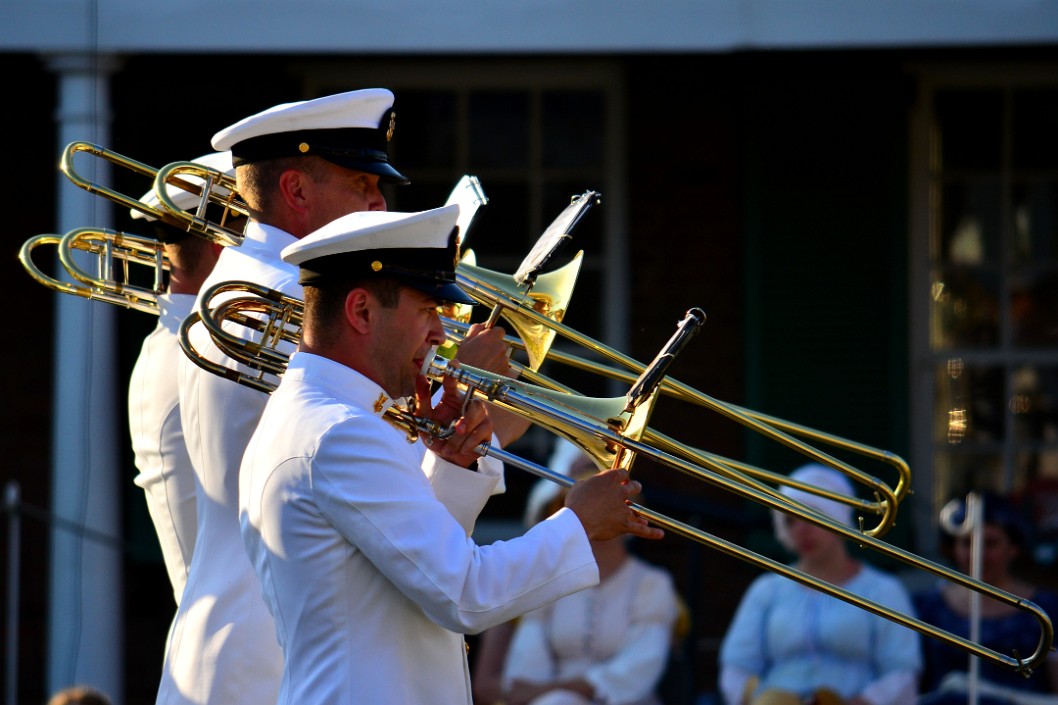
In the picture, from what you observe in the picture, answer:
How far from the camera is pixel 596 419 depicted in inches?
106

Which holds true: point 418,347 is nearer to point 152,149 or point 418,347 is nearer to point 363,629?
point 363,629

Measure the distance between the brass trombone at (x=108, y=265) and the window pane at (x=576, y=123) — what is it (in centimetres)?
397

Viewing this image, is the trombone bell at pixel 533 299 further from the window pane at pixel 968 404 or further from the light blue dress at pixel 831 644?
the window pane at pixel 968 404

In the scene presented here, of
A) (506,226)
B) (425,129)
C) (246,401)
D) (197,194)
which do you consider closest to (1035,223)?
(506,226)

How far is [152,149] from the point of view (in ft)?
22.7

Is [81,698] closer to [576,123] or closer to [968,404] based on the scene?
[576,123]

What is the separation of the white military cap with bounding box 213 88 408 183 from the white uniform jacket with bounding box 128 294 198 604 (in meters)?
0.49

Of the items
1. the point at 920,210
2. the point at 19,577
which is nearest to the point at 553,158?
the point at 920,210

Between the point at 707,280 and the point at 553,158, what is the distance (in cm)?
91

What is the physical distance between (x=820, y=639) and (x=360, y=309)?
317 cm

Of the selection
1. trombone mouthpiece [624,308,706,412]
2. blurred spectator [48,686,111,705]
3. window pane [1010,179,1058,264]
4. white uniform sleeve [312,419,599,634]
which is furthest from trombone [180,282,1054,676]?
window pane [1010,179,1058,264]

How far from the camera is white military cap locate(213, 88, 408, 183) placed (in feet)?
9.81

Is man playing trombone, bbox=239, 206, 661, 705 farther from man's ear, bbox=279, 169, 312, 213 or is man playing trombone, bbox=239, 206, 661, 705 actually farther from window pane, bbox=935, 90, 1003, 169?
window pane, bbox=935, 90, 1003, 169

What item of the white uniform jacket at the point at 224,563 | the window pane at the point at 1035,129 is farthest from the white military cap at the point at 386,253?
the window pane at the point at 1035,129
